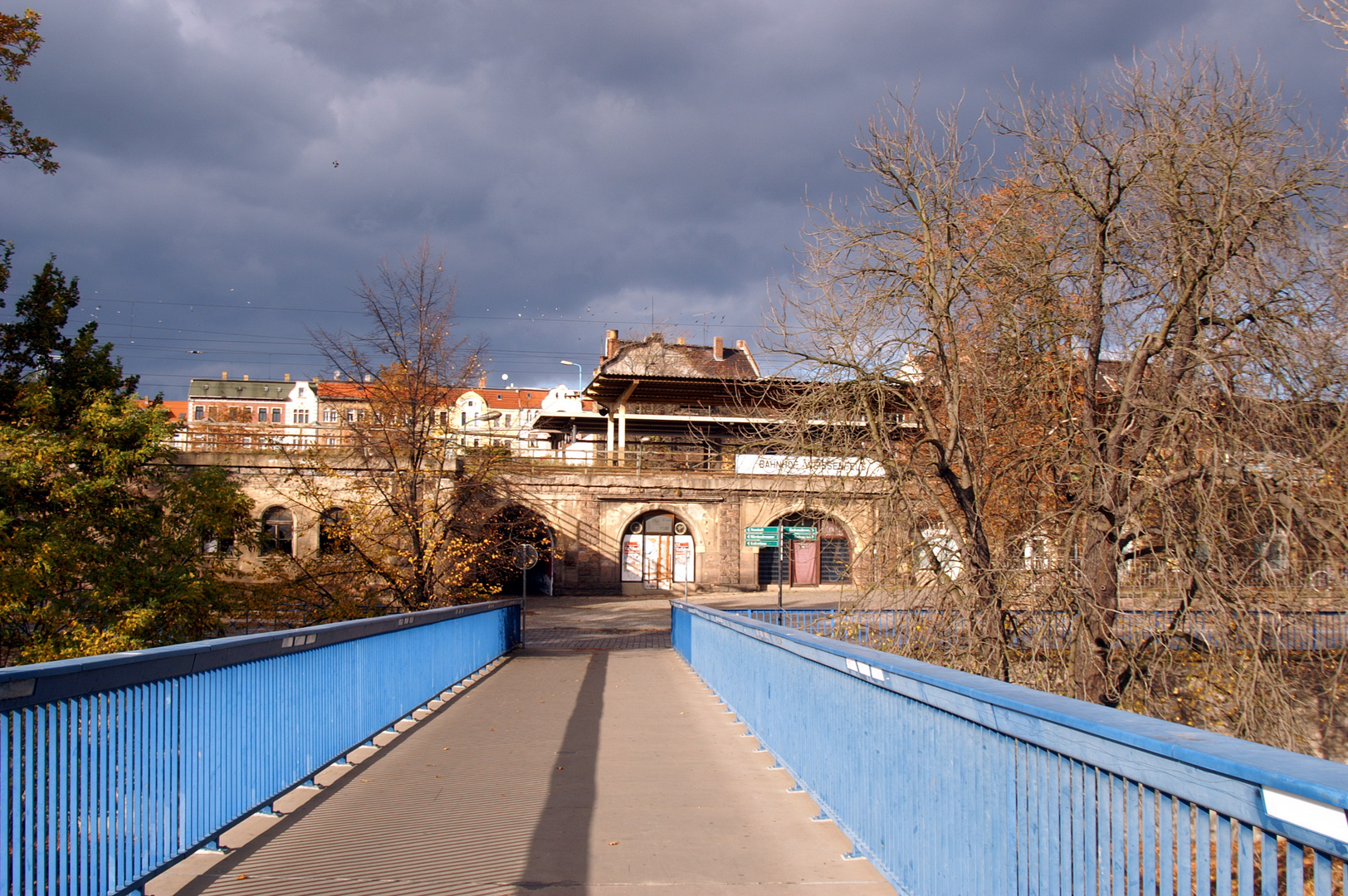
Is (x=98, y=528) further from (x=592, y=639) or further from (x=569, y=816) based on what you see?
(x=569, y=816)

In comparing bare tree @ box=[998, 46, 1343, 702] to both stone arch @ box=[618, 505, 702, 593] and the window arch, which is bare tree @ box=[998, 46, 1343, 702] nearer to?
the window arch

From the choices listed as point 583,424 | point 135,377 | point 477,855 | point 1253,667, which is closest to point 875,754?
point 477,855

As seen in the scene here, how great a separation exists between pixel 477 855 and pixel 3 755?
256 cm

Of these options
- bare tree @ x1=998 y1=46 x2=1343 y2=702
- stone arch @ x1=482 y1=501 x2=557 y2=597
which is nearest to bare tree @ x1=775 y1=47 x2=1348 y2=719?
bare tree @ x1=998 y1=46 x2=1343 y2=702

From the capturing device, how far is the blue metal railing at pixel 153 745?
3307 mm

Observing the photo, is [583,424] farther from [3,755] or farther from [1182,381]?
[3,755]

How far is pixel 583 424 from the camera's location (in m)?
47.8

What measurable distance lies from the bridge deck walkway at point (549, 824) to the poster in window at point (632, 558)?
88.4 ft

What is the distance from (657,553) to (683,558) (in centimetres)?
104

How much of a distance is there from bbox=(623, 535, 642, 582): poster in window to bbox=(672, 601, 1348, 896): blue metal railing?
3107 centimetres

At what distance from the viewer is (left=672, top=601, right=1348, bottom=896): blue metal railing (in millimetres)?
2082

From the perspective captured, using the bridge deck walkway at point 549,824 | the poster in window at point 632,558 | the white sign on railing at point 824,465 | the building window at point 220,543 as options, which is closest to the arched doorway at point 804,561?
the poster in window at point 632,558

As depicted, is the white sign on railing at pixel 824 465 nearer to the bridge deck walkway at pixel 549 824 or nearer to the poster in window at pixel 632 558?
the bridge deck walkway at pixel 549 824

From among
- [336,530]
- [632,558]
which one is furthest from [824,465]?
[632,558]
